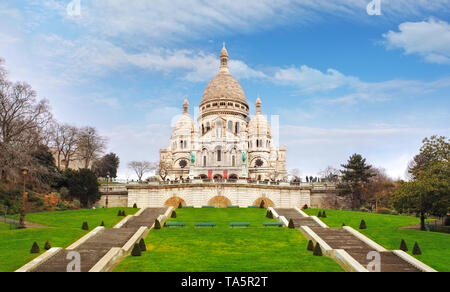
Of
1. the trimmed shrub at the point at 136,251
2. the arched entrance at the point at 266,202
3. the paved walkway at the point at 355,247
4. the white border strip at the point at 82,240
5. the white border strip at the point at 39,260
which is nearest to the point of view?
the white border strip at the point at 39,260

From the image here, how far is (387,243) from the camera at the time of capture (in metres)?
30.3

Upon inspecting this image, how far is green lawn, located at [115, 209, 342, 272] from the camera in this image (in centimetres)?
2264

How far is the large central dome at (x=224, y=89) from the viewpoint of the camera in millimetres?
107125

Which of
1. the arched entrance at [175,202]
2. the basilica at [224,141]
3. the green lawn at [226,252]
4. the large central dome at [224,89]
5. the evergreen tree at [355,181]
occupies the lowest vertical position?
the green lawn at [226,252]

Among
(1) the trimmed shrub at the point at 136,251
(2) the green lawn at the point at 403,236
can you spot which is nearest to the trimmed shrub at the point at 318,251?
(2) the green lawn at the point at 403,236

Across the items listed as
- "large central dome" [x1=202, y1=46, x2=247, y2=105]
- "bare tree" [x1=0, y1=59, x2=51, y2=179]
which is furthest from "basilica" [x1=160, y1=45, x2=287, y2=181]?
"bare tree" [x1=0, y1=59, x2=51, y2=179]

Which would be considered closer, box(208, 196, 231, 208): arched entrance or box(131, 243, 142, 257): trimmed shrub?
box(131, 243, 142, 257): trimmed shrub

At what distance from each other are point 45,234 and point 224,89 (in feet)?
265

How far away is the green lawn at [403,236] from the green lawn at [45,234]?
867 inches

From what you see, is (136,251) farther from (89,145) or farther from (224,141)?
(224,141)

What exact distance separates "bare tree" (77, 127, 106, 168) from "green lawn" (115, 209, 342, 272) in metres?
42.2

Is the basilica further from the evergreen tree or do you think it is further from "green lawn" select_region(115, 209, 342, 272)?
"green lawn" select_region(115, 209, 342, 272)

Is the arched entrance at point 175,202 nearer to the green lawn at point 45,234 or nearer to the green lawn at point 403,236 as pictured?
the green lawn at point 45,234

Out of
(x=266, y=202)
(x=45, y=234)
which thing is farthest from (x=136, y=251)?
(x=266, y=202)
